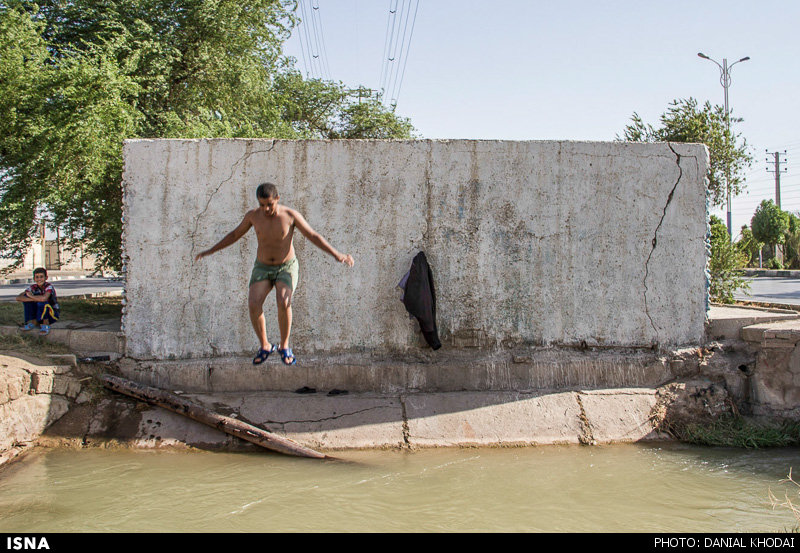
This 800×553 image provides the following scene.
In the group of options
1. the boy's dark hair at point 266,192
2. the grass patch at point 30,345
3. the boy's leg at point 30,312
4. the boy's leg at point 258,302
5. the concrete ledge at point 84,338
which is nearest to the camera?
the boy's dark hair at point 266,192

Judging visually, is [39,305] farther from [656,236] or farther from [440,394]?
[656,236]

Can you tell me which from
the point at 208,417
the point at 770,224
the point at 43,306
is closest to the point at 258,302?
the point at 208,417

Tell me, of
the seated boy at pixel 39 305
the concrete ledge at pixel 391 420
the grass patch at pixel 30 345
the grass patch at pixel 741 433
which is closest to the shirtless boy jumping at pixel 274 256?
the concrete ledge at pixel 391 420

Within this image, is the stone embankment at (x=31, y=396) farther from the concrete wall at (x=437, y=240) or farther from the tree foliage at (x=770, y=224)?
the tree foliage at (x=770, y=224)

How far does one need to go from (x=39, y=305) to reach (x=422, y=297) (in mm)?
4420

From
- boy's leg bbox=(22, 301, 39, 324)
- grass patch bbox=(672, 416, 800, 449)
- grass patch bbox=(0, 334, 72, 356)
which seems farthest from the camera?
boy's leg bbox=(22, 301, 39, 324)

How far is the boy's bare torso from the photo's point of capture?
5.16 meters

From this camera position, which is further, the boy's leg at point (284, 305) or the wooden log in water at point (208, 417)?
the wooden log in water at point (208, 417)

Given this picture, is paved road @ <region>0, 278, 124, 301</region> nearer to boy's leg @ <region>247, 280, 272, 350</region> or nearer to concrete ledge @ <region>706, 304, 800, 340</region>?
boy's leg @ <region>247, 280, 272, 350</region>

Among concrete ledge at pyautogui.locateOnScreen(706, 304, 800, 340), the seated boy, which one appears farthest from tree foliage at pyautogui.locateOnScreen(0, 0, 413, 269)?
concrete ledge at pyautogui.locateOnScreen(706, 304, 800, 340)

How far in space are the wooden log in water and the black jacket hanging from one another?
1633 mm

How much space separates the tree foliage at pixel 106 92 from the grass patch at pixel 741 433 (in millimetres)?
7922

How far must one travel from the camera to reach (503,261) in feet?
22.9

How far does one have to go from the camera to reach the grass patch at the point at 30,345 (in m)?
6.75
